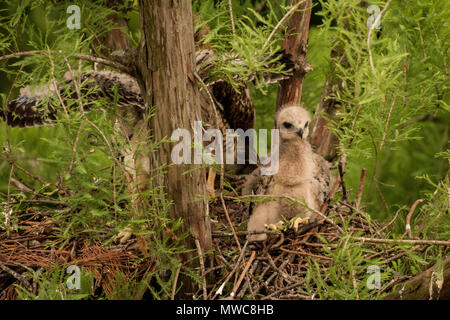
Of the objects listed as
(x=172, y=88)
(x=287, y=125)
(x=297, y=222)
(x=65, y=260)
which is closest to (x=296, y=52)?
(x=287, y=125)

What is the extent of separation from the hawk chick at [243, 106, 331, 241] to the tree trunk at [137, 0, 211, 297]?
54 cm

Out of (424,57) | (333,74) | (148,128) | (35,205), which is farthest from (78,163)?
(424,57)

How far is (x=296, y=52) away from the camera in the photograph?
2.12 metres

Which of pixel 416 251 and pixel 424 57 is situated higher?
pixel 424 57

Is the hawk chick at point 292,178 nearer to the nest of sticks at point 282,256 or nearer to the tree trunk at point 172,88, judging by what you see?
the nest of sticks at point 282,256

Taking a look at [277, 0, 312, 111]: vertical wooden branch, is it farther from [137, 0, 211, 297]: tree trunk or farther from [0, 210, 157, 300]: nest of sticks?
[0, 210, 157, 300]: nest of sticks

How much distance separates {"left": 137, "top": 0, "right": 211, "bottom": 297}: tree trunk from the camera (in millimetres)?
1366

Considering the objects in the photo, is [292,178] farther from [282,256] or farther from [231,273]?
[231,273]

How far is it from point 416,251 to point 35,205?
163 centimetres

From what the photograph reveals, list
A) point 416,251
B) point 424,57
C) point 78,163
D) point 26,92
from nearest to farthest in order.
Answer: point 78,163 < point 416,251 < point 424,57 < point 26,92

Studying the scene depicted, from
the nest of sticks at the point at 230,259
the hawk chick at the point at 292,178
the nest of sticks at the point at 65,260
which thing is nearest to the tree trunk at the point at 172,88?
the nest of sticks at the point at 230,259

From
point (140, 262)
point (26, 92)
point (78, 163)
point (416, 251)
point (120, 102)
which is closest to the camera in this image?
point (78, 163)

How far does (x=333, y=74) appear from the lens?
2006 mm
